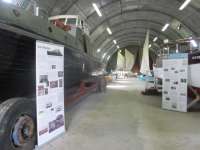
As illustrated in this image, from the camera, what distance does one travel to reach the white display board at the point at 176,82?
477cm

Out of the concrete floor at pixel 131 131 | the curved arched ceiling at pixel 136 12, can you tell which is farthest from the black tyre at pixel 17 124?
the curved arched ceiling at pixel 136 12

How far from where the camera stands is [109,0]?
1123 cm

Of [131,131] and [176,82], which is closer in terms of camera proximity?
[131,131]

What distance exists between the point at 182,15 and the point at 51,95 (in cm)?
1316

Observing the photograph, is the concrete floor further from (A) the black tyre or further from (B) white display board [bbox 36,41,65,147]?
(A) the black tyre

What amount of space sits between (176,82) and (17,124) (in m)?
3.95

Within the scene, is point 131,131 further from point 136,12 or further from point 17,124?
point 136,12

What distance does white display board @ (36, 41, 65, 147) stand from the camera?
258cm

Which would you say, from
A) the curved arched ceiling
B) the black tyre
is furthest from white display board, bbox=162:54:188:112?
the curved arched ceiling

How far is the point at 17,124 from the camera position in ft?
7.39

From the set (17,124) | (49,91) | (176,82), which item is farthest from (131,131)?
(176,82)

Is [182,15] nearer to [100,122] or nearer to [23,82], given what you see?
[100,122]

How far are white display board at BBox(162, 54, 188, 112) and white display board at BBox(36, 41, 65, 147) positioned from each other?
3.06 metres

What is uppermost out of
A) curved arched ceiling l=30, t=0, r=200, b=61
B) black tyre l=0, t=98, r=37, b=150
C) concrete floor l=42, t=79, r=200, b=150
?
curved arched ceiling l=30, t=0, r=200, b=61
